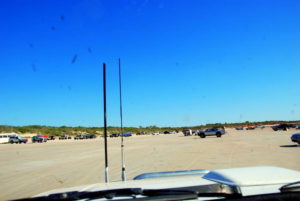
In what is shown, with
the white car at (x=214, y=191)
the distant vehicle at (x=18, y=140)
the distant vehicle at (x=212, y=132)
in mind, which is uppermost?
the distant vehicle at (x=18, y=140)

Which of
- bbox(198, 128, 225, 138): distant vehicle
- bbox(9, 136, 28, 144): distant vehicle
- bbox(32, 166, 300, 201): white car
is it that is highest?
bbox(9, 136, 28, 144): distant vehicle

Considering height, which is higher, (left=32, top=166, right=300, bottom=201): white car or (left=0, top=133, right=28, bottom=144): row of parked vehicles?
(left=0, top=133, right=28, bottom=144): row of parked vehicles

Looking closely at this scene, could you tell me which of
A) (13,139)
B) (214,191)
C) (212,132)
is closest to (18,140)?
(13,139)

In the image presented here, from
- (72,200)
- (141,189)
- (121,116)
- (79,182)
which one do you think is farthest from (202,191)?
(79,182)

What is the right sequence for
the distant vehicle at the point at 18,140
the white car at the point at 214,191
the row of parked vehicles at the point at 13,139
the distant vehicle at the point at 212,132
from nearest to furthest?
the white car at the point at 214,191, the distant vehicle at the point at 212,132, the distant vehicle at the point at 18,140, the row of parked vehicles at the point at 13,139

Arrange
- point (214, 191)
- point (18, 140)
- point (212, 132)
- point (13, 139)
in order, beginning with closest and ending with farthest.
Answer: point (214, 191)
point (212, 132)
point (18, 140)
point (13, 139)

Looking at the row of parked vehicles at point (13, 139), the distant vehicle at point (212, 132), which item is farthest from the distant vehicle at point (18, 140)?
the distant vehicle at point (212, 132)

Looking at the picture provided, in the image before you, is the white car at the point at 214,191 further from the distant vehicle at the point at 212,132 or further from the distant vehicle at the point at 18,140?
the distant vehicle at the point at 18,140

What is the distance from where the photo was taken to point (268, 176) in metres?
2.81

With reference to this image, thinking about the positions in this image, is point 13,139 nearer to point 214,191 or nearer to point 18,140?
point 18,140

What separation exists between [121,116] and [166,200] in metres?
4.25

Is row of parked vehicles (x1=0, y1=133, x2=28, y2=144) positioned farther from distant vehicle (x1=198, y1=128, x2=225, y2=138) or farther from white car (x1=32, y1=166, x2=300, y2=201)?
white car (x1=32, y1=166, x2=300, y2=201)

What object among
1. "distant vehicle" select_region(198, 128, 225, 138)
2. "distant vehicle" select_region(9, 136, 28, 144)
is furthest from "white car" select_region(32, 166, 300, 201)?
"distant vehicle" select_region(9, 136, 28, 144)

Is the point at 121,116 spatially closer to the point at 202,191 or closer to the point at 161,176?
the point at 161,176
